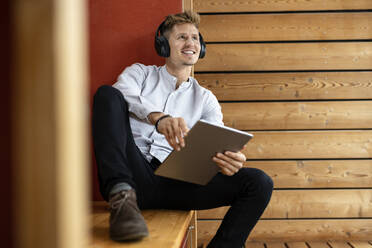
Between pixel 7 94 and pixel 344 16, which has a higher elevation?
pixel 344 16

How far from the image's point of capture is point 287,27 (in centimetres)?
227

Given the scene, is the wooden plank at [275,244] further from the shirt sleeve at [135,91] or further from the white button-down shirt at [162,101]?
the shirt sleeve at [135,91]

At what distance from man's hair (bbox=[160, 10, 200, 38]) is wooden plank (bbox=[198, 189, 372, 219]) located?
105cm

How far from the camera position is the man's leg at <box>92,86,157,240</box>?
100 centimetres

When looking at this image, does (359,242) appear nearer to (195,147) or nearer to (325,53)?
(325,53)

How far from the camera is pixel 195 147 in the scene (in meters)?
1.26

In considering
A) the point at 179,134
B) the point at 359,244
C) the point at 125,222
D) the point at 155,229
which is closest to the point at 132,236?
the point at 125,222

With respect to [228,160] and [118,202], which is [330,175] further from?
[118,202]

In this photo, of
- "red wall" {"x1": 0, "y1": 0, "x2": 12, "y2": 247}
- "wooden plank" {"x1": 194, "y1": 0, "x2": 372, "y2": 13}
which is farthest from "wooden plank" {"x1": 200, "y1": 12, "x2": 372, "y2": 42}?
"red wall" {"x1": 0, "y1": 0, "x2": 12, "y2": 247}

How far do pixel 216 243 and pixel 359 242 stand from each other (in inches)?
47.3

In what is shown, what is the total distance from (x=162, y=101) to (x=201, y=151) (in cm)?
50

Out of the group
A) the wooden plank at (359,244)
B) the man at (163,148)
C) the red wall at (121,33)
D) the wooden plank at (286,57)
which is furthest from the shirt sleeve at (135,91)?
the wooden plank at (359,244)

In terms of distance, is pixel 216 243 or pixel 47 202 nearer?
pixel 47 202

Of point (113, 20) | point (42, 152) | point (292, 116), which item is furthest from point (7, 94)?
point (292, 116)
